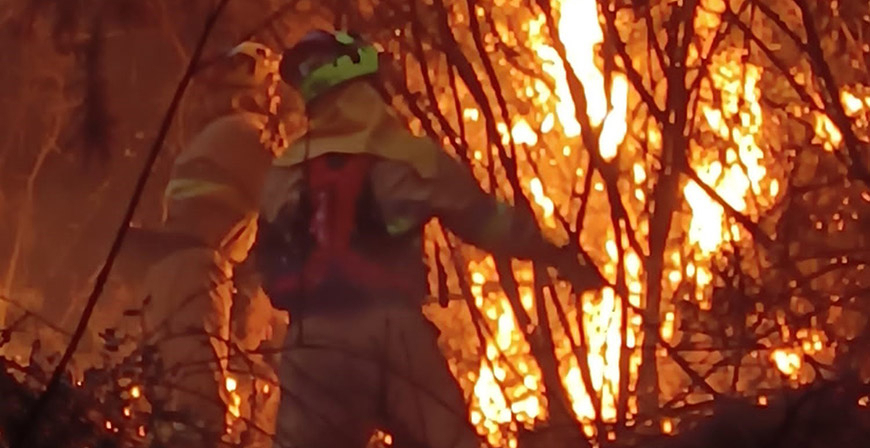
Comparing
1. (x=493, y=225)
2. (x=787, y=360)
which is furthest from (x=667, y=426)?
(x=493, y=225)

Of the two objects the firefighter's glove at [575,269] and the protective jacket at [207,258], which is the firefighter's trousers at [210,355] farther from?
the firefighter's glove at [575,269]

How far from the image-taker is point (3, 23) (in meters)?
1.14

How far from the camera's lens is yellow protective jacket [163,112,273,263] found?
3.47 ft

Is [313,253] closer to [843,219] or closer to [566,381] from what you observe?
[566,381]

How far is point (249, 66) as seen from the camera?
109 cm

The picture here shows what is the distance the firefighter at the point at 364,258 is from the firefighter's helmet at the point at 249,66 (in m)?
0.05

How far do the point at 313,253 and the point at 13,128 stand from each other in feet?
0.96

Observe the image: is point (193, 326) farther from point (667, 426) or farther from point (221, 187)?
point (667, 426)

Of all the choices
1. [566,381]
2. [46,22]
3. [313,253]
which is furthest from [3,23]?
[566,381]

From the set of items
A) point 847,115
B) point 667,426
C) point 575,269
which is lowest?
point 667,426

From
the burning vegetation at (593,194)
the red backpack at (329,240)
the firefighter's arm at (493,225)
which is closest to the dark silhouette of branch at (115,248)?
the burning vegetation at (593,194)

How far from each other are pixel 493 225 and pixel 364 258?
0.11 meters

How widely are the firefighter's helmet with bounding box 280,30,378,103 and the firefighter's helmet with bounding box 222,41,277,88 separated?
12mm

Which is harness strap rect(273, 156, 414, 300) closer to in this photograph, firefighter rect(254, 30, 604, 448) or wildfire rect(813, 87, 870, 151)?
firefighter rect(254, 30, 604, 448)
